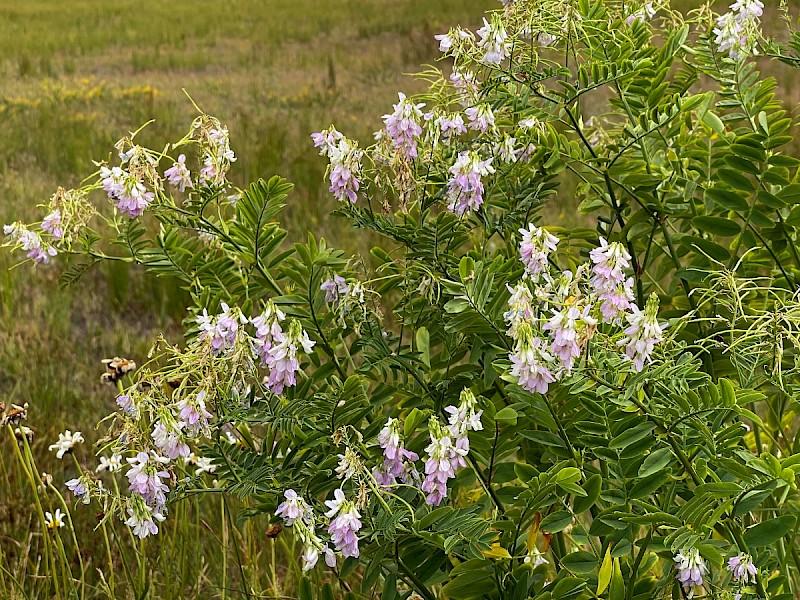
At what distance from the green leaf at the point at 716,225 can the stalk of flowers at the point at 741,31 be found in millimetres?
315

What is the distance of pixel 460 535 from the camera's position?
1.32 m

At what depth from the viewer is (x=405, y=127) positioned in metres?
1.50

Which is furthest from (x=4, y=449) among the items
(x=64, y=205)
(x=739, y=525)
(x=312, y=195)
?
(x=312, y=195)

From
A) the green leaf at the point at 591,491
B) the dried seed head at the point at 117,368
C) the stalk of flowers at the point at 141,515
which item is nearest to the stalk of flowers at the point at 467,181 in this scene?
the green leaf at the point at 591,491

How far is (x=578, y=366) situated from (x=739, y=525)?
47cm

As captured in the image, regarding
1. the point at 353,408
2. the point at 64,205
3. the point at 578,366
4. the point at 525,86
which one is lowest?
the point at 353,408

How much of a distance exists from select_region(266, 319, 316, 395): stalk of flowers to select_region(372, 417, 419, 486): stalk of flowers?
Answer: 0.50ft

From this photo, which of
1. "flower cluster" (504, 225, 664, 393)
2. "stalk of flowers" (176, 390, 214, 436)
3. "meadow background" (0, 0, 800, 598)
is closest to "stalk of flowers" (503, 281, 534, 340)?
"flower cluster" (504, 225, 664, 393)

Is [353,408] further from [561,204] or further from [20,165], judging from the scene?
[20,165]

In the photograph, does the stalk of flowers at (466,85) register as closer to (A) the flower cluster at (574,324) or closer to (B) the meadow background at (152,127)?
(A) the flower cluster at (574,324)

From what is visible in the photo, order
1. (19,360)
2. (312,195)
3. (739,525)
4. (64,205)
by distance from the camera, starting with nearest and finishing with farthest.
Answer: (739,525) → (64,205) → (19,360) → (312,195)

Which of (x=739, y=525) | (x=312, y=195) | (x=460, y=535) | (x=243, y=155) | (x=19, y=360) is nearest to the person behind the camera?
(x=460, y=535)

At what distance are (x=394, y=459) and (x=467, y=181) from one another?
0.43 meters

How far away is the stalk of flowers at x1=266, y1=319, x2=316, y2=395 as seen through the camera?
4.17ft
